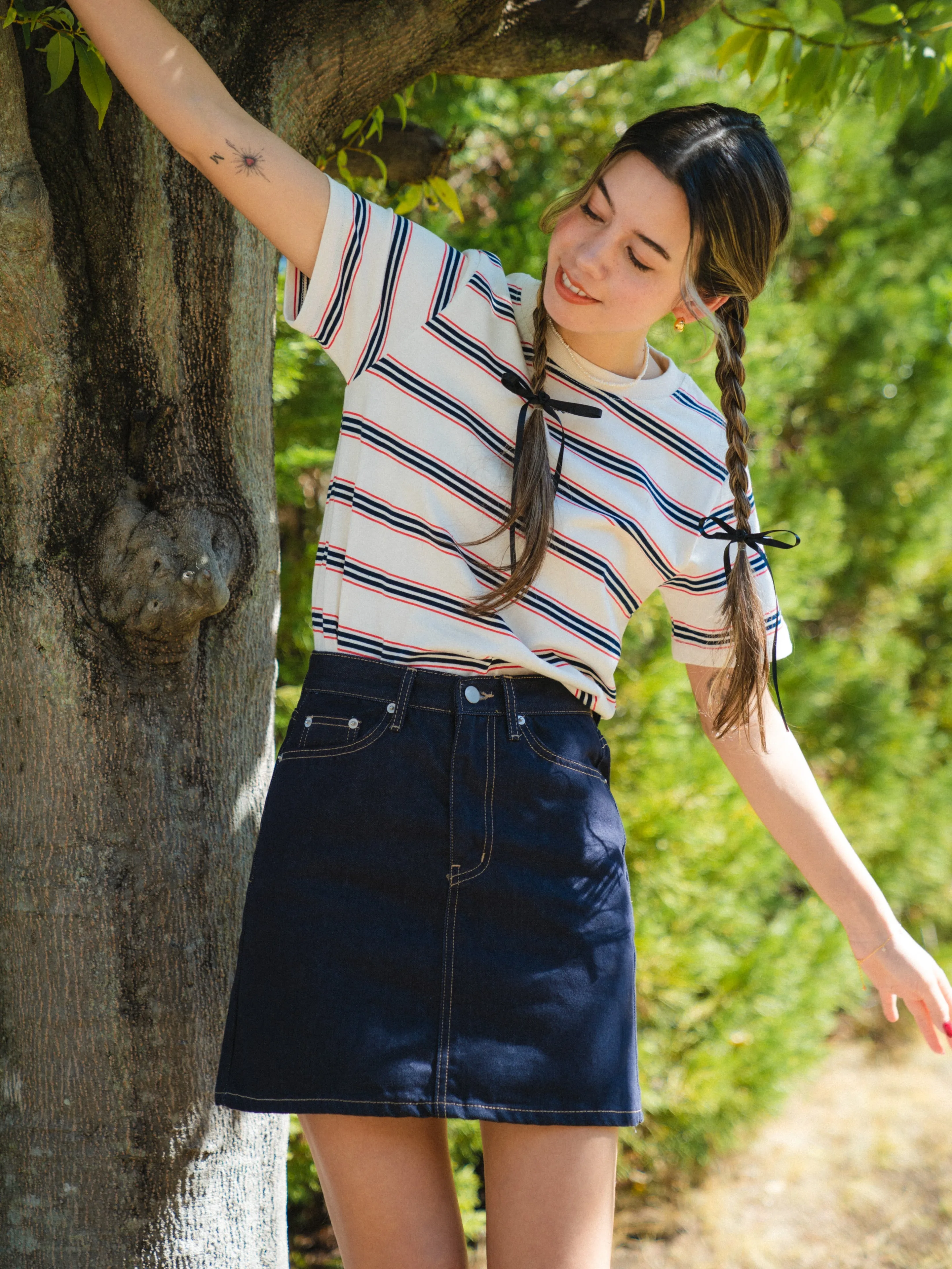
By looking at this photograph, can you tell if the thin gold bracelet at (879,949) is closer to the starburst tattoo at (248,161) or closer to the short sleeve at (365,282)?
the short sleeve at (365,282)

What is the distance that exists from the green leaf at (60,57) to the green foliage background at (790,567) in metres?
1.21

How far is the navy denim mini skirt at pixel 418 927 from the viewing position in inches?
56.0

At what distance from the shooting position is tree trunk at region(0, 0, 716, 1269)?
157 centimetres

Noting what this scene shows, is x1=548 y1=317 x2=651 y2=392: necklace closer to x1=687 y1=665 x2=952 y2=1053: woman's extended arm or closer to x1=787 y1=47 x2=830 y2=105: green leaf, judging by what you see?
x1=687 y1=665 x2=952 y2=1053: woman's extended arm

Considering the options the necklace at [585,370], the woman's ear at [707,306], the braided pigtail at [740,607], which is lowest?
the braided pigtail at [740,607]

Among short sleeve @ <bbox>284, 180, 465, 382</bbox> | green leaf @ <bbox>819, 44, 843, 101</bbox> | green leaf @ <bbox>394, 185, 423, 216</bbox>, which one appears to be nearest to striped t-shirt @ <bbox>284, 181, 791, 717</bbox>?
short sleeve @ <bbox>284, 180, 465, 382</bbox>

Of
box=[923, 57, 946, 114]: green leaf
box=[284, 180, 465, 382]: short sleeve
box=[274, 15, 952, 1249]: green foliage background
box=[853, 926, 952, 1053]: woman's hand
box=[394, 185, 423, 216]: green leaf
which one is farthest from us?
box=[274, 15, 952, 1249]: green foliage background

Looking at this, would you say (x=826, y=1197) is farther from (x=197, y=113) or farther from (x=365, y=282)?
(x=197, y=113)

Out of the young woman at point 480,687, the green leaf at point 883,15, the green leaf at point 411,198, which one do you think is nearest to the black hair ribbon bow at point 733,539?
the young woman at point 480,687

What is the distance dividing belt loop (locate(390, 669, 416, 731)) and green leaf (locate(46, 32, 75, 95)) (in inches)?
32.6

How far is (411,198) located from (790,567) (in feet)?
5.91

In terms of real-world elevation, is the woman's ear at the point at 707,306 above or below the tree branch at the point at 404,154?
below

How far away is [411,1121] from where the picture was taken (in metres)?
1.49

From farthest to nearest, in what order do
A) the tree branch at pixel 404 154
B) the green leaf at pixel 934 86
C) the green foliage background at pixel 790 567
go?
1. the green foliage background at pixel 790 567
2. the tree branch at pixel 404 154
3. the green leaf at pixel 934 86
